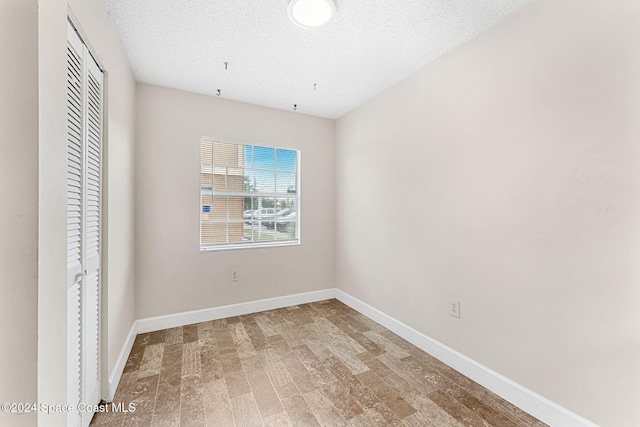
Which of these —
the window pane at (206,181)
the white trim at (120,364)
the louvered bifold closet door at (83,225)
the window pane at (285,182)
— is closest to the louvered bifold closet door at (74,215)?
the louvered bifold closet door at (83,225)

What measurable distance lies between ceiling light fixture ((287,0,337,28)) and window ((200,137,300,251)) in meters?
1.70

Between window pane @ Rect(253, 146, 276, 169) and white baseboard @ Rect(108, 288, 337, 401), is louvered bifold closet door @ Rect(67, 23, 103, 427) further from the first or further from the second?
window pane @ Rect(253, 146, 276, 169)

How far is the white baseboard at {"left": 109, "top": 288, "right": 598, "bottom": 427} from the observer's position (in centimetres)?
152

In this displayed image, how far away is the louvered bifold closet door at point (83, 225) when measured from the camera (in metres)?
1.22

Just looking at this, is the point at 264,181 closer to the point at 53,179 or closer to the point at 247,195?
the point at 247,195

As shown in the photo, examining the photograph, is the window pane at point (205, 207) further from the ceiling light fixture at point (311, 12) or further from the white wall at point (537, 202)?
the white wall at point (537, 202)

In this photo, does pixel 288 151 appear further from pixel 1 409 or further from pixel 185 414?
pixel 1 409

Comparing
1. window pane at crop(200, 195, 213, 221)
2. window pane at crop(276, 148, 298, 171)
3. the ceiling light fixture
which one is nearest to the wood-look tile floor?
window pane at crop(200, 195, 213, 221)

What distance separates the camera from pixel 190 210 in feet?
9.29

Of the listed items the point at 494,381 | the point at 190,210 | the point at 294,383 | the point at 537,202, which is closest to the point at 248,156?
the point at 190,210

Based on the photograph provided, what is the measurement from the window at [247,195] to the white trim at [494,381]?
5.68ft

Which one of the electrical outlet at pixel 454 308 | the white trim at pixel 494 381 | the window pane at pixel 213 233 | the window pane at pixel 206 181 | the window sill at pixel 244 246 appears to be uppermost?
the window pane at pixel 206 181

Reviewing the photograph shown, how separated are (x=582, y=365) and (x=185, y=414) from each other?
228cm

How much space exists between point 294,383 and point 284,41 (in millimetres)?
2528
